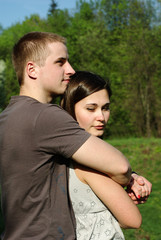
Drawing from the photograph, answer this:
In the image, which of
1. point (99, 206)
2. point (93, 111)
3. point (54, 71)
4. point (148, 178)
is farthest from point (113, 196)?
point (148, 178)

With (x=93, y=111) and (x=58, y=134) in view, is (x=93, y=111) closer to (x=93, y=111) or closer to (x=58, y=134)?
(x=93, y=111)

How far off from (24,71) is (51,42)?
0.24 m

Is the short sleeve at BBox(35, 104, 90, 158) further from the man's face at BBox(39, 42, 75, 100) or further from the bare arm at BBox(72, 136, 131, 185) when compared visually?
the man's face at BBox(39, 42, 75, 100)

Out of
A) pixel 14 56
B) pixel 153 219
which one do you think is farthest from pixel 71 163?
pixel 153 219

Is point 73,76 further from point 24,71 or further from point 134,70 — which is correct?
point 134,70

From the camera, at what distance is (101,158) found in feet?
5.19

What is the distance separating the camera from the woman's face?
2.09 meters

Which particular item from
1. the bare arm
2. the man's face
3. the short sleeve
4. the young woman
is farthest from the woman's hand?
the man's face

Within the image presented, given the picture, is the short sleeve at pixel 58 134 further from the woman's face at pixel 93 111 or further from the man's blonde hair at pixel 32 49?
the woman's face at pixel 93 111

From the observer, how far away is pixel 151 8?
2330 centimetres

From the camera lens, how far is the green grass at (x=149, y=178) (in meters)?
5.56

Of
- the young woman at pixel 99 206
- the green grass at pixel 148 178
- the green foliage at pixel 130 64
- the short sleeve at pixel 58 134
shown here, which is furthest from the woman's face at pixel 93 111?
the green foliage at pixel 130 64

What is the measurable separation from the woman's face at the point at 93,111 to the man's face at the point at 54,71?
10.3 inches

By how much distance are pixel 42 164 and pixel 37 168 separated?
33 mm
